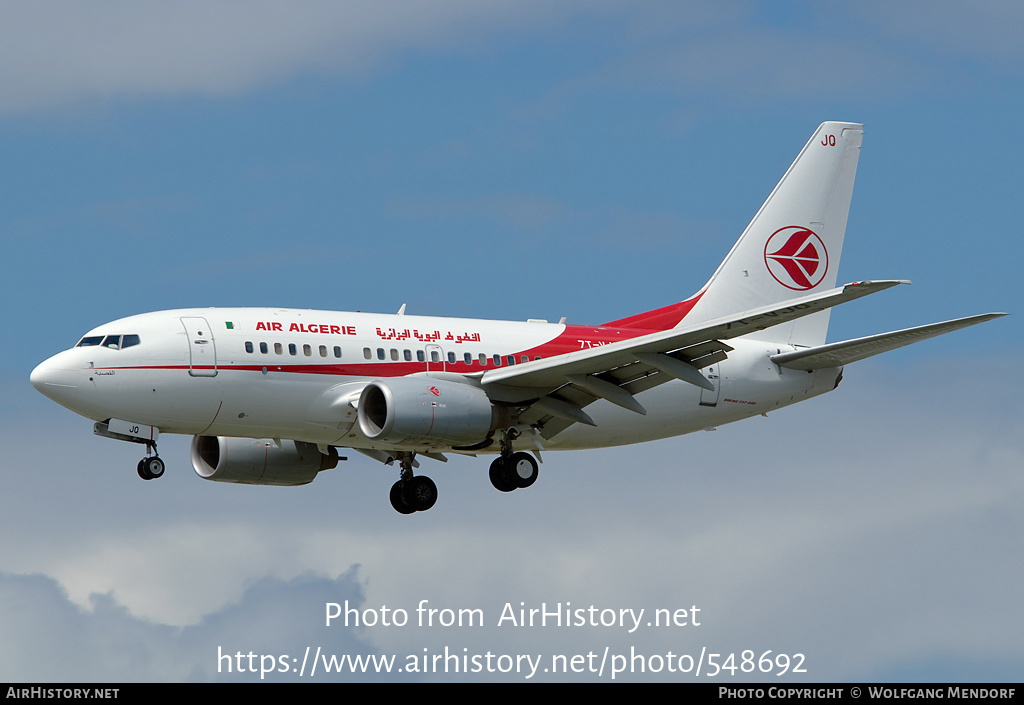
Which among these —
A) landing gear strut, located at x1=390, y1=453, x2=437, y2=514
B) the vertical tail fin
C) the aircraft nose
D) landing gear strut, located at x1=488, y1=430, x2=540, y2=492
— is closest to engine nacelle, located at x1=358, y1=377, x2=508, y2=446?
landing gear strut, located at x1=488, y1=430, x2=540, y2=492

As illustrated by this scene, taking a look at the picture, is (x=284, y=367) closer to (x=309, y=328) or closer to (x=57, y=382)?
(x=309, y=328)

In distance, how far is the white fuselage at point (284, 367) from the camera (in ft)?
128

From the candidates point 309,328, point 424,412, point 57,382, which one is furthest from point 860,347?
point 57,382

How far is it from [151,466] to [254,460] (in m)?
6.81

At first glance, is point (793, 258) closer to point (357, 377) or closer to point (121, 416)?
Result: point (357, 377)

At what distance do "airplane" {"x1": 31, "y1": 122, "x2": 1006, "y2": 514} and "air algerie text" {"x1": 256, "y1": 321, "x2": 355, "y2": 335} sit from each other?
0.16 feet

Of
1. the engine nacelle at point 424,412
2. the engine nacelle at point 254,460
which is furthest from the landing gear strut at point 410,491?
the engine nacelle at point 424,412

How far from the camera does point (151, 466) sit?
131ft

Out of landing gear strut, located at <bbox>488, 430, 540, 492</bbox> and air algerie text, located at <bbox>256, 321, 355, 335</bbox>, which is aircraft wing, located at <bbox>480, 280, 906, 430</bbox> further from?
air algerie text, located at <bbox>256, 321, 355, 335</bbox>

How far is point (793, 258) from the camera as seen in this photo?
51000 mm

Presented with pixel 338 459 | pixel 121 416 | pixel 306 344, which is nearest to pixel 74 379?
pixel 121 416

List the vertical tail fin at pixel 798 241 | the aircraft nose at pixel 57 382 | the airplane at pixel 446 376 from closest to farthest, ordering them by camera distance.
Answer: the aircraft nose at pixel 57 382 → the airplane at pixel 446 376 → the vertical tail fin at pixel 798 241

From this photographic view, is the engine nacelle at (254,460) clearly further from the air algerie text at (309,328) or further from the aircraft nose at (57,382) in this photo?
the aircraft nose at (57,382)

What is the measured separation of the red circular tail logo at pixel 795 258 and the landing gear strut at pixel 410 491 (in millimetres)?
13488
